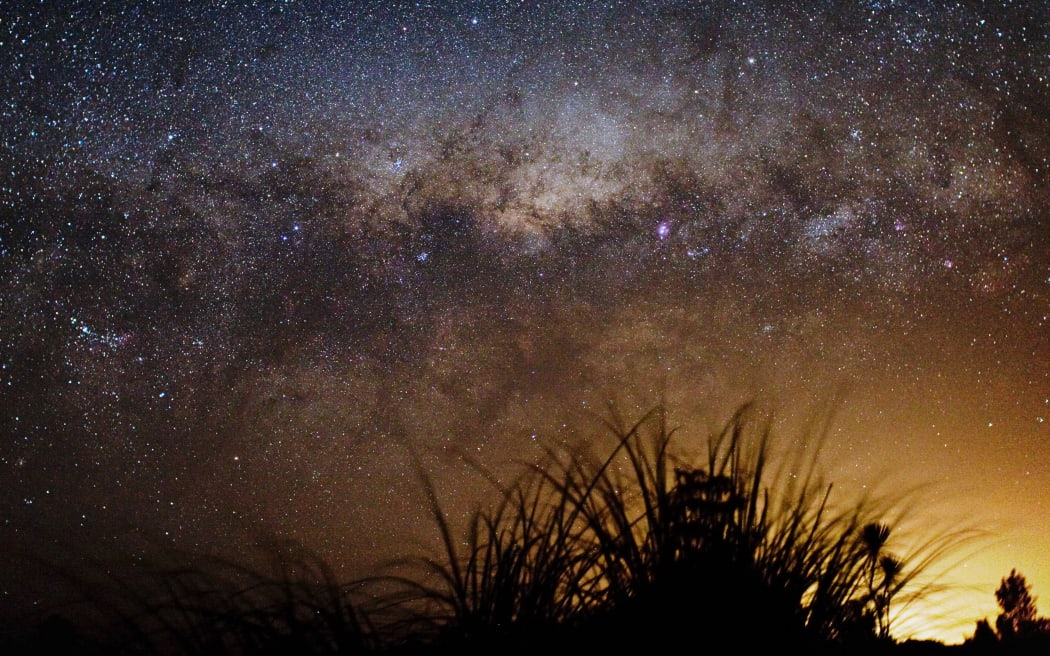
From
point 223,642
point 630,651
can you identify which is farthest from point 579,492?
point 223,642

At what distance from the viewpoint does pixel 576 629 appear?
2.05 meters

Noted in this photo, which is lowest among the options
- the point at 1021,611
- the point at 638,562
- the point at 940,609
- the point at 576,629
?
Answer: the point at 1021,611

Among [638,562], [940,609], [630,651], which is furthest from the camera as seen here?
[940,609]

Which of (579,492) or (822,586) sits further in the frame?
(579,492)

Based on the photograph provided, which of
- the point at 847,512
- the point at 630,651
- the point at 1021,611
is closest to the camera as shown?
the point at 630,651

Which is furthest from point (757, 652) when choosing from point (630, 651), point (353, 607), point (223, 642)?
point (223, 642)

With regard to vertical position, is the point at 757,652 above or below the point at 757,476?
below

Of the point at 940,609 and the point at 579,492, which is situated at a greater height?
the point at 579,492

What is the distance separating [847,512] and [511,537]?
1.31 m

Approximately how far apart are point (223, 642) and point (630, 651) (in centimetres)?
150

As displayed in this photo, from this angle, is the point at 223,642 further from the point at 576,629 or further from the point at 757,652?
the point at 757,652

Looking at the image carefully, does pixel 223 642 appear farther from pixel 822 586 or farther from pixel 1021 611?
pixel 1021 611

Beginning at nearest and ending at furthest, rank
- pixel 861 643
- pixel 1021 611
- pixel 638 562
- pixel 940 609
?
1. pixel 861 643
2. pixel 638 562
3. pixel 940 609
4. pixel 1021 611

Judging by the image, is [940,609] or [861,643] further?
[940,609]
